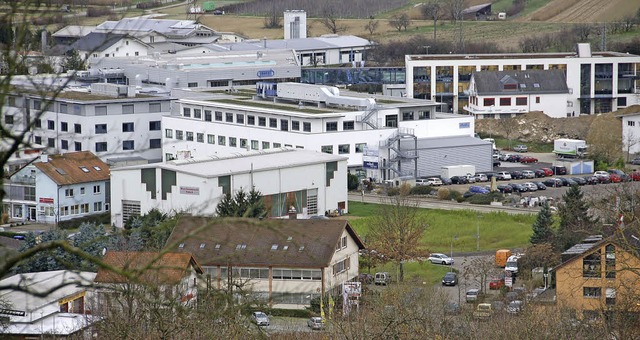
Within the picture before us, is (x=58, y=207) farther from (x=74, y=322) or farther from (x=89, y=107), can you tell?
(x=74, y=322)

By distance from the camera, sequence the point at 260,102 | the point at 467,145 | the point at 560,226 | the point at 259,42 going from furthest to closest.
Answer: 1. the point at 259,42
2. the point at 260,102
3. the point at 467,145
4. the point at 560,226

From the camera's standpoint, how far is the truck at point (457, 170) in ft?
65.8

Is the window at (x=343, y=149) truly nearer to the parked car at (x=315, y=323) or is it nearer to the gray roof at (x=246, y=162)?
the gray roof at (x=246, y=162)

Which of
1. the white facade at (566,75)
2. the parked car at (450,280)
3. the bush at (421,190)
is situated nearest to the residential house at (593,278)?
the parked car at (450,280)

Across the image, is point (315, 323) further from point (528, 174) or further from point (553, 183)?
point (528, 174)

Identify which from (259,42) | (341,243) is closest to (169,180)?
(341,243)

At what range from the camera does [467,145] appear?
816 inches

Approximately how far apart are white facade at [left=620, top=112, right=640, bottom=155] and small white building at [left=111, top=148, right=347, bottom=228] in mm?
6637

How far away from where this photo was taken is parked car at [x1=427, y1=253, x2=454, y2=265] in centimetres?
1389

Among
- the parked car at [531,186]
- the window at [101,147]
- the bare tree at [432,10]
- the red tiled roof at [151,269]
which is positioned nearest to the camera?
the red tiled roof at [151,269]

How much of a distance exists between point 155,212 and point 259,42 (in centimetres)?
1906

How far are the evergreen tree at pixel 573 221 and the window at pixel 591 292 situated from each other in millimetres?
1994

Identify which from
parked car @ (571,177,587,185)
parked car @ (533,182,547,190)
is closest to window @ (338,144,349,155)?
parked car @ (533,182,547,190)

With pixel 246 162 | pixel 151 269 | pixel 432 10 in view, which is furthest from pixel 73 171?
pixel 432 10
